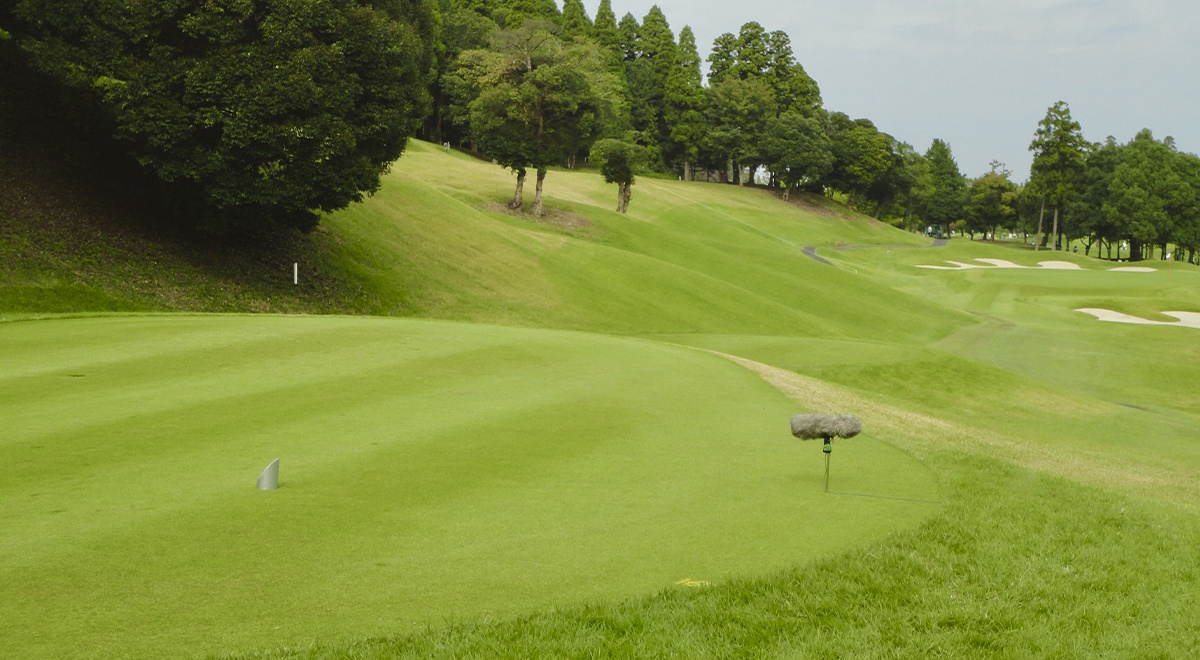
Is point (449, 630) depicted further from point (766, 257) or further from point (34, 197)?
point (766, 257)

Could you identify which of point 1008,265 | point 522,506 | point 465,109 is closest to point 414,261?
point 522,506

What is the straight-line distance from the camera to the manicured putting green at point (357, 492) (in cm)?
602

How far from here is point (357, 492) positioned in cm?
834

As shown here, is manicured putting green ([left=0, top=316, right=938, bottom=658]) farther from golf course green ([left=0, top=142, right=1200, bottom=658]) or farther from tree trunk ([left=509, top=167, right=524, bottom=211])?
tree trunk ([left=509, top=167, right=524, bottom=211])

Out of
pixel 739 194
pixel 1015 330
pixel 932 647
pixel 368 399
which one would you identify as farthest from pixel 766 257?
pixel 932 647

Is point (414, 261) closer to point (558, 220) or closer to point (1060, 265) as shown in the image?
point (558, 220)

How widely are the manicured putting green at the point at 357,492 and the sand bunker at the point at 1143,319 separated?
43.0 meters

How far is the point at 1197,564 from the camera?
830 cm

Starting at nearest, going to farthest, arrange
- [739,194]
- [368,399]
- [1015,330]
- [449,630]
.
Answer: [449,630] → [368,399] → [1015,330] → [739,194]

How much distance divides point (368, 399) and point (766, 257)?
49.9 metres

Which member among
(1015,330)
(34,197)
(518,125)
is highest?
(518,125)

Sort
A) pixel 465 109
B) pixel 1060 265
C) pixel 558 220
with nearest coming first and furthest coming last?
pixel 558 220 < pixel 465 109 < pixel 1060 265

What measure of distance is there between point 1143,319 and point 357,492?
53444 mm

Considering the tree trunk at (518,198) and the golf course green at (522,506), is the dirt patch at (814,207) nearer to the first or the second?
the tree trunk at (518,198)
